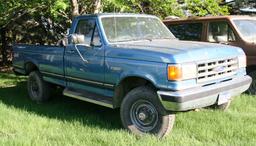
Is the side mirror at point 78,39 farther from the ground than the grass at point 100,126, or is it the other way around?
the side mirror at point 78,39

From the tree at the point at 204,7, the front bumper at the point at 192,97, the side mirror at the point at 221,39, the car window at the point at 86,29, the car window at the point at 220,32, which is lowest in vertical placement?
the front bumper at the point at 192,97

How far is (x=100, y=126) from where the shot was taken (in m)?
6.68

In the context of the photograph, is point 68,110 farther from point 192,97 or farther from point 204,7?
point 204,7

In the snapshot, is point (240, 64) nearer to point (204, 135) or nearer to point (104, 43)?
point (204, 135)

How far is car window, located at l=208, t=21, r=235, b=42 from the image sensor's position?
9.32m

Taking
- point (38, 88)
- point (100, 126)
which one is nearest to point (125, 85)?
point (100, 126)

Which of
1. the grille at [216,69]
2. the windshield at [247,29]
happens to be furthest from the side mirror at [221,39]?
the grille at [216,69]

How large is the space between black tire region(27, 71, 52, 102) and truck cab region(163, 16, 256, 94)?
11.7ft

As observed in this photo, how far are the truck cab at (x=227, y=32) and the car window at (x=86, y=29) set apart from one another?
129 inches

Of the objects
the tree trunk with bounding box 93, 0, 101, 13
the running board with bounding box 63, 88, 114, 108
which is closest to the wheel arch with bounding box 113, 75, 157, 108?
the running board with bounding box 63, 88, 114, 108

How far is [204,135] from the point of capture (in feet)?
19.9

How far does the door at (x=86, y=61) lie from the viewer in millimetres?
6836

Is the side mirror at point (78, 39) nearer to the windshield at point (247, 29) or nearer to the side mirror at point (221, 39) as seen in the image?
the side mirror at point (221, 39)

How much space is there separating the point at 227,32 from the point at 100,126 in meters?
4.21
